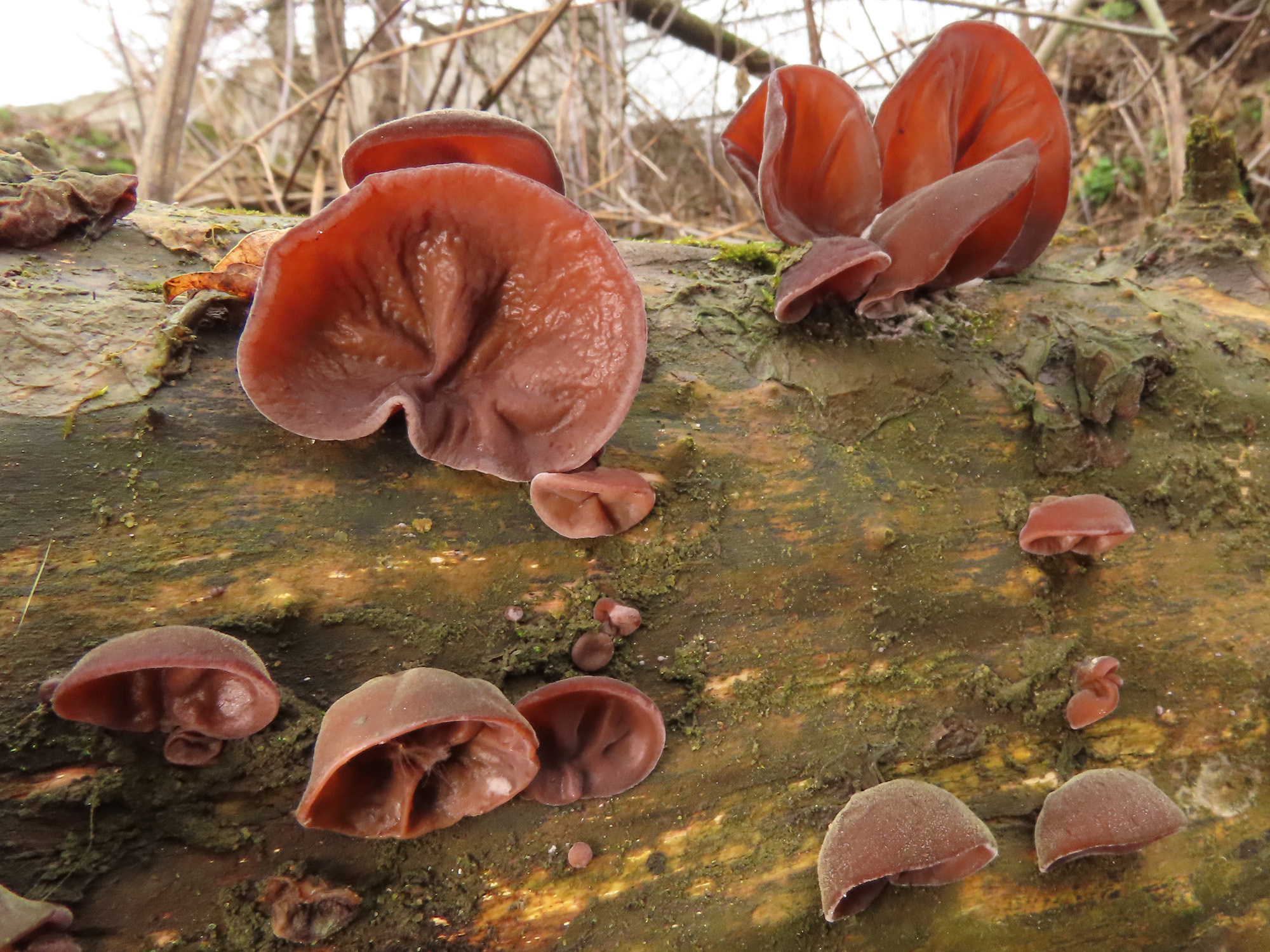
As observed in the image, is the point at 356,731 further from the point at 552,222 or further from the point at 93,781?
the point at 552,222

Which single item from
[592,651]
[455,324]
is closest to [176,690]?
[592,651]

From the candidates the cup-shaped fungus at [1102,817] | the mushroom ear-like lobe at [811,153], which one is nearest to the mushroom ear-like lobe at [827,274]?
the mushroom ear-like lobe at [811,153]

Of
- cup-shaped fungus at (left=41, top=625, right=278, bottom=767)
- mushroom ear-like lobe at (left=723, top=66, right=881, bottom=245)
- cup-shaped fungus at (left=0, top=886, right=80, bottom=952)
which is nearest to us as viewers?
cup-shaped fungus at (left=0, top=886, right=80, bottom=952)

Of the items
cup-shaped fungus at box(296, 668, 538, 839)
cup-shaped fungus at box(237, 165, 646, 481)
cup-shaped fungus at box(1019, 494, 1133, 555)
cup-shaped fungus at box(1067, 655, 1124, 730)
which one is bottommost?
cup-shaped fungus at box(1067, 655, 1124, 730)

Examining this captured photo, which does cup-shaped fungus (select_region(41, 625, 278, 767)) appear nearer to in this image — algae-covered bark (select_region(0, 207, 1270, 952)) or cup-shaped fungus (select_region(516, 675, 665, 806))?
algae-covered bark (select_region(0, 207, 1270, 952))

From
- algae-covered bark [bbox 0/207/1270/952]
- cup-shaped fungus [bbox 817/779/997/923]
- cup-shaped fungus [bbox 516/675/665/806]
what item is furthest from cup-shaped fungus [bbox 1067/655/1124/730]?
cup-shaped fungus [bbox 516/675/665/806]

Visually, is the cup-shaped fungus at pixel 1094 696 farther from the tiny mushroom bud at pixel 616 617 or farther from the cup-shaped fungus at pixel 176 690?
the cup-shaped fungus at pixel 176 690

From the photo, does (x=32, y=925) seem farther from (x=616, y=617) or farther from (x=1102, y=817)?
(x=1102, y=817)

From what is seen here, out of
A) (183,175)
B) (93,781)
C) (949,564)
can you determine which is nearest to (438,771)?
(93,781)
